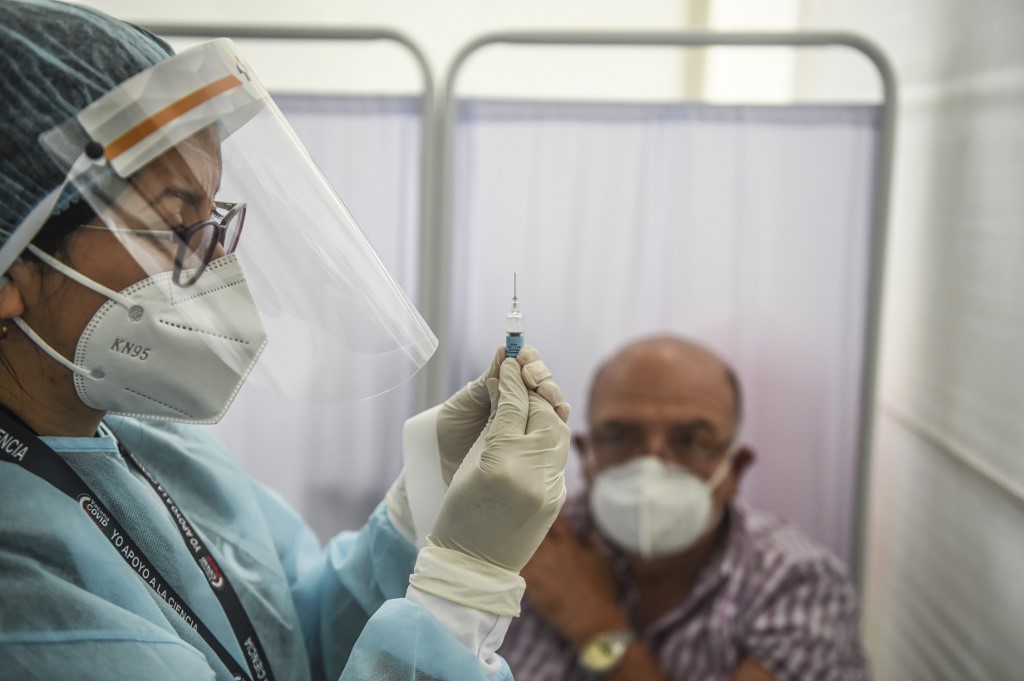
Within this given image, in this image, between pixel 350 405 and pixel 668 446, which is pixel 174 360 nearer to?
pixel 668 446

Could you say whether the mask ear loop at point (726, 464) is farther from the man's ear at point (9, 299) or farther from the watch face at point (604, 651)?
the man's ear at point (9, 299)

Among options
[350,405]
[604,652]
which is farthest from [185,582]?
[350,405]

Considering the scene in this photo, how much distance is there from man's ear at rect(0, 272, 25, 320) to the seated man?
1.10 metres

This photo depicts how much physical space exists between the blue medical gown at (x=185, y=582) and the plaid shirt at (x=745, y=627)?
65 centimetres

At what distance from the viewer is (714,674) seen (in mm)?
1702

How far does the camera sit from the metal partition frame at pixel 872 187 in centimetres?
193

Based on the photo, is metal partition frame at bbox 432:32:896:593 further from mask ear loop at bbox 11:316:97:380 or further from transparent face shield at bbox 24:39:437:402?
mask ear loop at bbox 11:316:97:380

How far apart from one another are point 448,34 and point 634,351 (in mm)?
1976

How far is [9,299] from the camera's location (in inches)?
31.4

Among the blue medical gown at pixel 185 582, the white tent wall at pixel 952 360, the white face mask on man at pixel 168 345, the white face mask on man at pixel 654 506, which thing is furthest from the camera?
the white face mask on man at pixel 654 506

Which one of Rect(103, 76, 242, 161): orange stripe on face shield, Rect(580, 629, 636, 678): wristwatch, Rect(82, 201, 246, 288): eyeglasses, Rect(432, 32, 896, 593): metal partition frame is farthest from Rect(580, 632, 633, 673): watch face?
Rect(103, 76, 242, 161): orange stripe on face shield

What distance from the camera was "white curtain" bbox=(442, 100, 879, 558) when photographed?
2.01 metres

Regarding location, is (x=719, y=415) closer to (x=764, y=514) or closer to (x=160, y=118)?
(x=764, y=514)

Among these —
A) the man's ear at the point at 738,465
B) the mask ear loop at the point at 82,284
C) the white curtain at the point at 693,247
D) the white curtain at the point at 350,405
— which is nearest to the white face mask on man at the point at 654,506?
the man's ear at the point at 738,465
